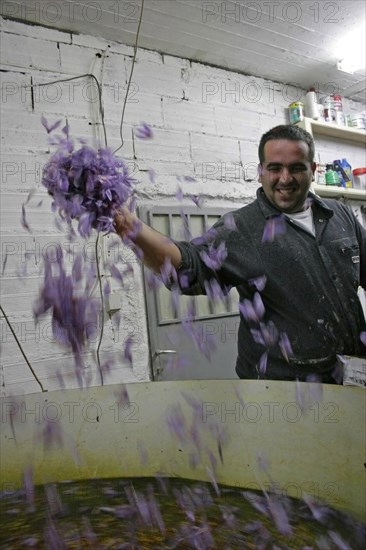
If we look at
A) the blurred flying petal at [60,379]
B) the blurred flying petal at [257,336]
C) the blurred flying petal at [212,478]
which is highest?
the blurred flying petal at [257,336]

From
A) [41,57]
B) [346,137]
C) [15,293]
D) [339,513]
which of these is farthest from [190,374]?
[346,137]

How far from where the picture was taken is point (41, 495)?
Answer: 1.02 metres

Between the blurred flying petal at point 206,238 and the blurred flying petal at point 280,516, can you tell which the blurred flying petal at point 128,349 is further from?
the blurred flying petal at point 280,516

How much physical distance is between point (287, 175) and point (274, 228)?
0.19 meters

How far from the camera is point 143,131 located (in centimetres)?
193

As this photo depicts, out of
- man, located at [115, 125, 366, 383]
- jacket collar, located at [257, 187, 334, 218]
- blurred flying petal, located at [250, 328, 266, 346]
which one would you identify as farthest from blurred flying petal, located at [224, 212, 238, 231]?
blurred flying petal, located at [250, 328, 266, 346]

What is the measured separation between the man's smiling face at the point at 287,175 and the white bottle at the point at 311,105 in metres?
1.28

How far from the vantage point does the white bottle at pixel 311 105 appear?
2562 mm

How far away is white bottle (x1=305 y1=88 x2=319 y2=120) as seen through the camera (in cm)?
256

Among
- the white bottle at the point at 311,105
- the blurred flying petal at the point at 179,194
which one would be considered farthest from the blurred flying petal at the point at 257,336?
the white bottle at the point at 311,105

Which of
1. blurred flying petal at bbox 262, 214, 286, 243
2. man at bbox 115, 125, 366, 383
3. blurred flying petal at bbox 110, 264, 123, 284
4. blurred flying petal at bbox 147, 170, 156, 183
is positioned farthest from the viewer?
blurred flying petal at bbox 147, 170, 156, 183

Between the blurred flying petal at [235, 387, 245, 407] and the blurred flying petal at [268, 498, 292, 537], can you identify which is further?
the blurred flying petal at [235, 387, 245, 407]

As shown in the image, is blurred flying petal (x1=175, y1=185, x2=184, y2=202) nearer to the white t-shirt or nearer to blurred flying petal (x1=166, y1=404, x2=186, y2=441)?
the white t-shirt

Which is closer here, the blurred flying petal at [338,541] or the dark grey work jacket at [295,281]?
the blurred flying petal at [338,541]
